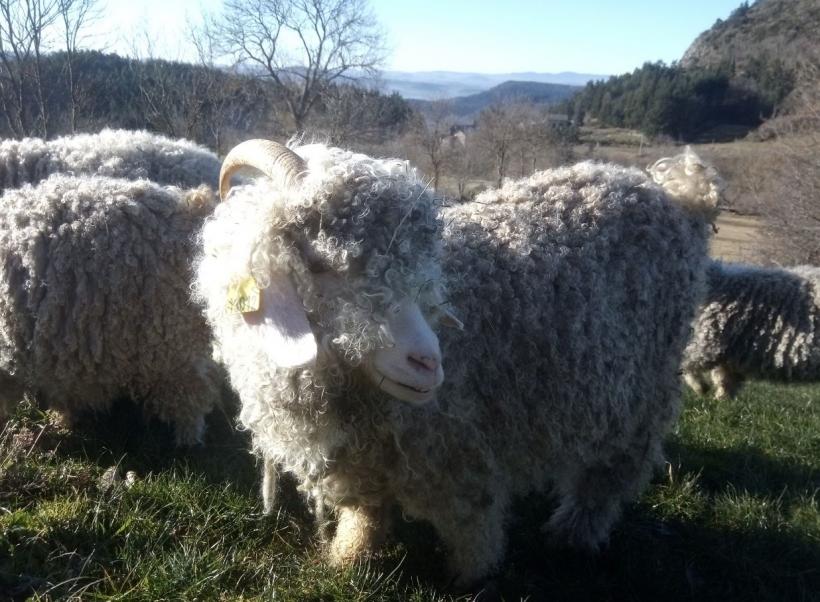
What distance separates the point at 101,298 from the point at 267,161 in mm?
1505

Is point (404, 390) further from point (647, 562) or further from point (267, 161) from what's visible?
point (647, 562)

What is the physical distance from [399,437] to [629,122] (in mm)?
45162

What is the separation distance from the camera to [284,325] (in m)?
2.12

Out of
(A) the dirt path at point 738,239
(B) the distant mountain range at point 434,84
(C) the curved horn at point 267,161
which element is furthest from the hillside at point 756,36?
(C) the curved horn at point 267,161

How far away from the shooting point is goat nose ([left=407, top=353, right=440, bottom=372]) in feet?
6.80

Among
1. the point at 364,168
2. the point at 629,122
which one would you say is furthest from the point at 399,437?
the point at 629,122

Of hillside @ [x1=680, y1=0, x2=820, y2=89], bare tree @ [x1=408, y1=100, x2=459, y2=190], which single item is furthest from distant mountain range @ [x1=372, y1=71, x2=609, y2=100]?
hillside @ [x1=680, y1=0, x2=820, y2=89]

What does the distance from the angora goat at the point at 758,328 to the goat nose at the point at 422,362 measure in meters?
4.72

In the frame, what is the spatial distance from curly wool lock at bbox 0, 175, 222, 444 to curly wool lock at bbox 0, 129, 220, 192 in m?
1.48

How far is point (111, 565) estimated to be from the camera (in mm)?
2498

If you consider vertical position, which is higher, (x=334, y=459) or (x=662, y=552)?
(x=334, y=459)

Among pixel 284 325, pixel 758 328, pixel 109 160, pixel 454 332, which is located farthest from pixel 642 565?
pixel 109 160

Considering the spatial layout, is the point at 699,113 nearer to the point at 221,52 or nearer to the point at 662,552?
the point at 221,52

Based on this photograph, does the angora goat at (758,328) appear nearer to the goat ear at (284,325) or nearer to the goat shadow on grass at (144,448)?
the goat shadow on grass at (144,448)
